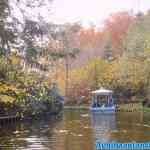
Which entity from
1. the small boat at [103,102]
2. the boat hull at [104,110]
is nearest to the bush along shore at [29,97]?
the boat hull at [104,110]

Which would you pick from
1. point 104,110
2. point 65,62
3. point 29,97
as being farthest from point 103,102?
point 65,62

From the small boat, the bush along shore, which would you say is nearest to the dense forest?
the bush along shore

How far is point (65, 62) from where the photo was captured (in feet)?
184

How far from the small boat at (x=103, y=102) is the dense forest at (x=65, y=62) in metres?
3.21

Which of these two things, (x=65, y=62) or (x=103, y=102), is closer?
(x=103, y=102)

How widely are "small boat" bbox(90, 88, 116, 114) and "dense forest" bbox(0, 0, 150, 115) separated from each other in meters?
A: 3.21

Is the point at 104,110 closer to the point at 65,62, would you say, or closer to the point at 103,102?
the point at 103,102

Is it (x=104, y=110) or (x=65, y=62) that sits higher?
(x=65, y=62)

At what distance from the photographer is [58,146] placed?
51.3 ft

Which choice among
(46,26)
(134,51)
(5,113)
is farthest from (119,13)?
(46,26)

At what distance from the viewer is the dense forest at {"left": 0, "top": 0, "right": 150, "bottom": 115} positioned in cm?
1184

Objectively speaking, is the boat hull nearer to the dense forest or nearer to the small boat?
the small boat

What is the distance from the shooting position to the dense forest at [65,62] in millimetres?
11836

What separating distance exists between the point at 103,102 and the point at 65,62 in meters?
15.6
